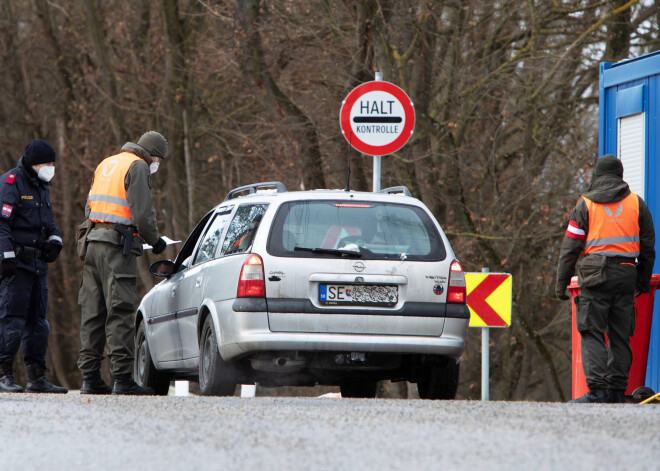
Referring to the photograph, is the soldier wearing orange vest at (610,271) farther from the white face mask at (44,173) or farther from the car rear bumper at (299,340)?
the white face mask at (44,173)

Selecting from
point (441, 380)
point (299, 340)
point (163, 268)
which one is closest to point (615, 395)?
point (441, 380)

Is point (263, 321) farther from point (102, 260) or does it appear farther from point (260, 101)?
point (260, 101)

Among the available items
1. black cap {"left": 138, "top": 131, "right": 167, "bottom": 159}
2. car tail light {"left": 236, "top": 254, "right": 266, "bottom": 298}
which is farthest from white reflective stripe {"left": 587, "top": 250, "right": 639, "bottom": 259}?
black cap {"left": 138, "top": 131, "right": 167, "bottom": 159}

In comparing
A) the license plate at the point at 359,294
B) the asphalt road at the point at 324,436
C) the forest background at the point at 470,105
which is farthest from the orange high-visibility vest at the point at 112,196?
the forest background at the point at 470,105

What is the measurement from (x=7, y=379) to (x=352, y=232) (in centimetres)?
318

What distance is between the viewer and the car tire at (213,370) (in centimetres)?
956

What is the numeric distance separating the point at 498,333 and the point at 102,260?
12754 mm

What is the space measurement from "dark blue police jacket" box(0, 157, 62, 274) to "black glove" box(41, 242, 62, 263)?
0.04m

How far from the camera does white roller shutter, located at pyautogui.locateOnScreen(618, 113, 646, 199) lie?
11.4 meters

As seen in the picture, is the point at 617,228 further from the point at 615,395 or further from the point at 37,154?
the point at 37,154

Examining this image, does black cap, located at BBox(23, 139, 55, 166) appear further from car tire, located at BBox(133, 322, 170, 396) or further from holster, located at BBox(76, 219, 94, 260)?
car tire, located at BBox(133, 322, 170, 396)

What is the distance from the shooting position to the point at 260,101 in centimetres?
1945

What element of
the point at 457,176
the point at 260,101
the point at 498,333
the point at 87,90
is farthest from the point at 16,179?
the point at 87,90

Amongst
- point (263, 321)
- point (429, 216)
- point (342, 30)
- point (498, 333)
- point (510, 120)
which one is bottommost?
point (498, 333)
